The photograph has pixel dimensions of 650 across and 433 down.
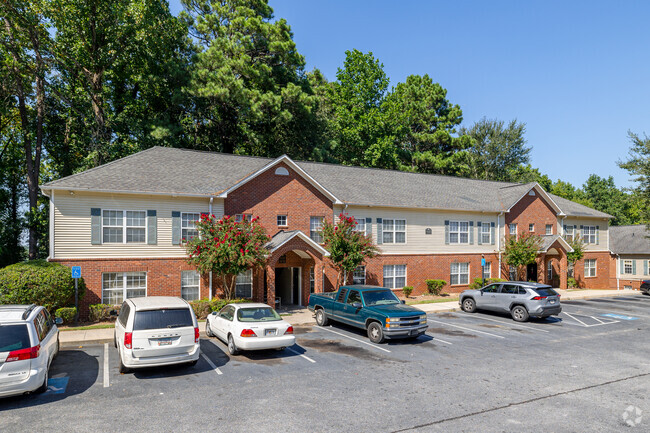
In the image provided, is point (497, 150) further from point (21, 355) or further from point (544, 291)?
point (21, 355)

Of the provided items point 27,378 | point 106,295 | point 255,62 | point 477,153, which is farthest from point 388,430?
point 477,153

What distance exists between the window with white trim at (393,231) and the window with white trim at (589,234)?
19424 mm

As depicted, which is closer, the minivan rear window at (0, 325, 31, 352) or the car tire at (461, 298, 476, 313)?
the minivan rear window at (0, 325, 31, 352)

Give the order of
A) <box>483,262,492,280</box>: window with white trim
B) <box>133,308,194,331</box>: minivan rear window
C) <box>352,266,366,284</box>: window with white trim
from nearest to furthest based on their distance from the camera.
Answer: <box>133,308,194,331</box>: minivan rear window, <box>352,266,366,284</box>: window with white trim, <box>483,262,492,280</box>: window with white trim

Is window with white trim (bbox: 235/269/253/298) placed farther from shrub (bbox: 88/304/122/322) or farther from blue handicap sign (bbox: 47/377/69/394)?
blue handicap sign (bbox: 47/377/69/394)

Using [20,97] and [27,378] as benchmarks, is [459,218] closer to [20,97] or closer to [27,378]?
[27,378]

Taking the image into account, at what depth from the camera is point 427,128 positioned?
182 feet

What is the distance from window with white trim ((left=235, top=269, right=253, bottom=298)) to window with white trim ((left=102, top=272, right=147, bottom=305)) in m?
4.56

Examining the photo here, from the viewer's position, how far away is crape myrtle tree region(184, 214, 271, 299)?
1903 centimetres

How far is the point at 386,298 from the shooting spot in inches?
632

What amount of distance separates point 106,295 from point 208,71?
73.3ft

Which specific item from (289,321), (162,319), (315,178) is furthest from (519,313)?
(162,319)

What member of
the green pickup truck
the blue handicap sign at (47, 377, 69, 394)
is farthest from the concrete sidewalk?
the blue handicap sign at (47, 377, 69, 394)

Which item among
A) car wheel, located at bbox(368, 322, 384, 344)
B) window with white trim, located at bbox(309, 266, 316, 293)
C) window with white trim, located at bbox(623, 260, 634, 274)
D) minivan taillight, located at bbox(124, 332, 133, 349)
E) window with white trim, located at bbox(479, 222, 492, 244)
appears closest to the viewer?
minivan taillight, located at bbox(124, 332, 133, 349)
